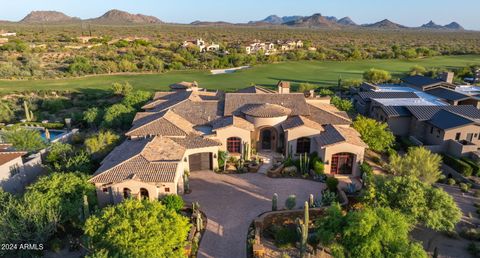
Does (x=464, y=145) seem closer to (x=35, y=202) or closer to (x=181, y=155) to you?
(x=181, y=155)

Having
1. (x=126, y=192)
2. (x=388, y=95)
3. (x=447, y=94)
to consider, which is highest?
(x=388, y=95)

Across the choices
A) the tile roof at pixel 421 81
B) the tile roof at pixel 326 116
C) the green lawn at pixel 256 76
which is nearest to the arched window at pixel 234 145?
the tile roof at pixel 326 116

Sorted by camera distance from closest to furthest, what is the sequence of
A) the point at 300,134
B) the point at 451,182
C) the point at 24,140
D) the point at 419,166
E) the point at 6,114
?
the point at 419,166 → the point at 451,182 → the point at 24,140 → the point at 300,134 → the point at 6,114

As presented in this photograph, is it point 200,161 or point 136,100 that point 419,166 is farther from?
point 136,100

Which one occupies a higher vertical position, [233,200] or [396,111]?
[396,111]

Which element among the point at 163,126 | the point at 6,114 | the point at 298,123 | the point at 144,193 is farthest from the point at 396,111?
the point at 6,114

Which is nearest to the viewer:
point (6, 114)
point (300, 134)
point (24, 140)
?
point (24, 140)

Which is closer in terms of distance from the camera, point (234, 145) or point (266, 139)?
point (234, 145)
